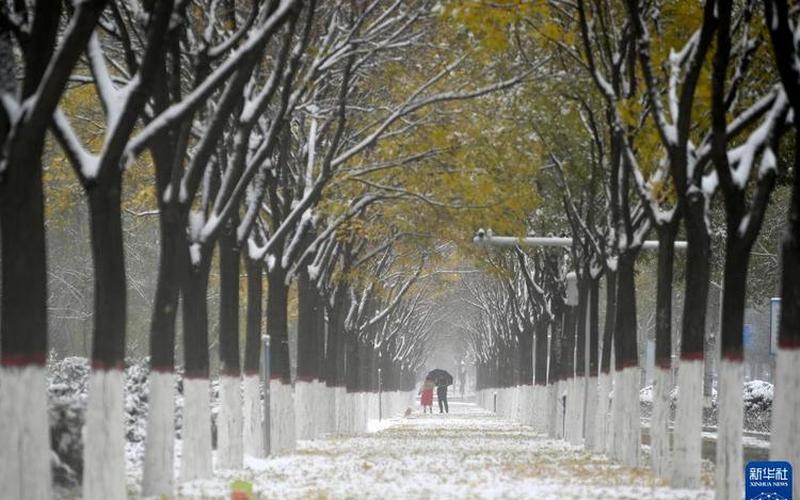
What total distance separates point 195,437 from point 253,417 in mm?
6641

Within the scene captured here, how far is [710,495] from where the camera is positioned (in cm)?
1861

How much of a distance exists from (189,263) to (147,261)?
179 feet

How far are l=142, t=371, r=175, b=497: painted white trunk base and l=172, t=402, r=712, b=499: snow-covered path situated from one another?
0.64 meters

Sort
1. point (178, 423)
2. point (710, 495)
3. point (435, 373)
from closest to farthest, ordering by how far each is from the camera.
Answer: point (710, 495) < point (178, 423) < point (435, 373)

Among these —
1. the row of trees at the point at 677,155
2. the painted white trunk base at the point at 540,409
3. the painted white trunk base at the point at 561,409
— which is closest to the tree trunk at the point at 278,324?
the row of trees at the point at 677,155

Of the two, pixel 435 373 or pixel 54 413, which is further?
pixel 435 373

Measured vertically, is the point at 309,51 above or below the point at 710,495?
above

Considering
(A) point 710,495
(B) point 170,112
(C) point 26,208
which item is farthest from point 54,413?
(A) point 710,495

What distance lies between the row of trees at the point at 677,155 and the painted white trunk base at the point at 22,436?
6743 mm

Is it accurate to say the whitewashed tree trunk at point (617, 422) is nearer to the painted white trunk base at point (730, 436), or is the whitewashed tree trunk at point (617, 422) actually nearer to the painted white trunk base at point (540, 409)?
the painted white trunk base at point (730, 436)

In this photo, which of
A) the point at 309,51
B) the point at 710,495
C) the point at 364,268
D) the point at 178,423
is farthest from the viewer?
the point at 364,268

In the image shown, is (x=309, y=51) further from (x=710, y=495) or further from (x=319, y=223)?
(x=319, y=223)

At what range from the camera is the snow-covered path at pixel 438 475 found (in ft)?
62.4

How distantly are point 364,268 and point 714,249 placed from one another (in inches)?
416
